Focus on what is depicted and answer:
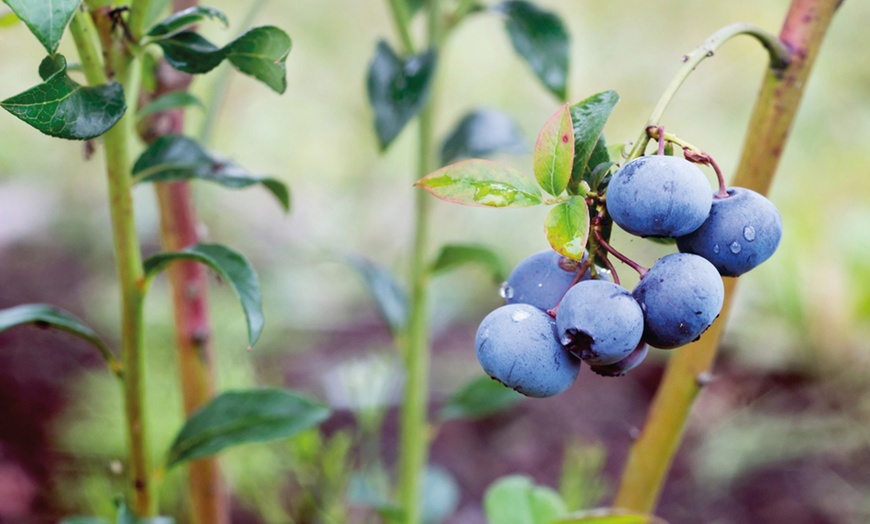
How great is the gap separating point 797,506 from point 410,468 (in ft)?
3.60

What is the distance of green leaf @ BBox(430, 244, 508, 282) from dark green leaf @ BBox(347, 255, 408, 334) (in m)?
0.12

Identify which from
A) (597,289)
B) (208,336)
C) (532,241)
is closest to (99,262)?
(532,241)

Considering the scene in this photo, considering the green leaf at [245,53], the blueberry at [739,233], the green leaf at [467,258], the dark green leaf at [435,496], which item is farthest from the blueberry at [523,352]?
the dark green leaf at [435,496]

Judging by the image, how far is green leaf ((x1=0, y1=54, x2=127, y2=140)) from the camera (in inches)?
19.8

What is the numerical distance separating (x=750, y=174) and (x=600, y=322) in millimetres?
356

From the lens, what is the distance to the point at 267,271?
2.64 metres

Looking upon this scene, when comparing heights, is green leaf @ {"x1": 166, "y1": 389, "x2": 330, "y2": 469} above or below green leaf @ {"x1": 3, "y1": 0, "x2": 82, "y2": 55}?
below

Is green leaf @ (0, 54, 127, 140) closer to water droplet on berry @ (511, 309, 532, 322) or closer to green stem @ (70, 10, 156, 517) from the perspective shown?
green stem @ (70, 10, 156, 517)

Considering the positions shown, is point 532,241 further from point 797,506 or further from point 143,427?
point 143,427

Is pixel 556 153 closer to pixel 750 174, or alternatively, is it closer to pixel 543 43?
pixel 750 174

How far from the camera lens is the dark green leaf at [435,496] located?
4.19 feet

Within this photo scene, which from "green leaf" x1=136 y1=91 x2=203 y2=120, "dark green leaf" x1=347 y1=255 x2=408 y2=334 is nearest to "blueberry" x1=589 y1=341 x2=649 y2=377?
"green leaf" x1=136 y1=91 x2=203 y2=120

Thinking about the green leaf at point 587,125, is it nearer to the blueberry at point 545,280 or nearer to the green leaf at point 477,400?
the blueberry at point 545,280

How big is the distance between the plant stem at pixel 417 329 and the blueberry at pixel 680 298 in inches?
21.9
